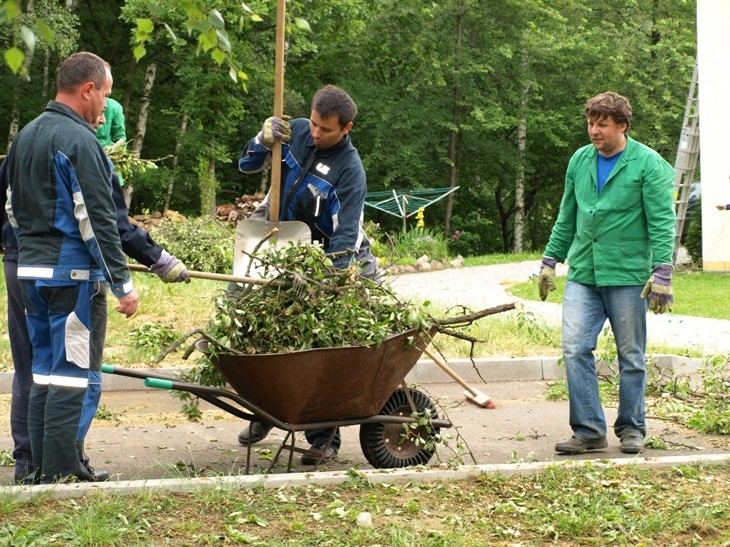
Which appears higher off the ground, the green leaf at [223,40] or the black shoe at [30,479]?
the green leaf at [223,40]

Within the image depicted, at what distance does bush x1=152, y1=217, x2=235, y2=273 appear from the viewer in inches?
597

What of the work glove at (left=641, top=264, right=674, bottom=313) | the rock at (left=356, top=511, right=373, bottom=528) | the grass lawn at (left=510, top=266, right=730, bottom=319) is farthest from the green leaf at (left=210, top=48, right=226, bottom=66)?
the grass lawn at (left=510, top=266, right=730, bottom=319)

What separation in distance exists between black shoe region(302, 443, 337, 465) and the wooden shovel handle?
47.8 inches

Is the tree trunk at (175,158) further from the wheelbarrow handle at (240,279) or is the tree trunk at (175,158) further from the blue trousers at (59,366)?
the blue trousers at (59,366)

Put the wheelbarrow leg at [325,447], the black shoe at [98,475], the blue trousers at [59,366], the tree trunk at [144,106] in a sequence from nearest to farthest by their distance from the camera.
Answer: the blue trousers at [59,366] → the black shoe at [98,475] → the wheelbarrow leg at [325,447] → the tree trunk at [144,106]

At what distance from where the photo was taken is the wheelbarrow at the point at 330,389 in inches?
196

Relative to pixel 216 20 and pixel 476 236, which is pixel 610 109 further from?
pixel 476 236

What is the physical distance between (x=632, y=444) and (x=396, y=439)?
4.75 ft

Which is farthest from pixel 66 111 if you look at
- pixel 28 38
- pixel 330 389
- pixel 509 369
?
pixel 509 369

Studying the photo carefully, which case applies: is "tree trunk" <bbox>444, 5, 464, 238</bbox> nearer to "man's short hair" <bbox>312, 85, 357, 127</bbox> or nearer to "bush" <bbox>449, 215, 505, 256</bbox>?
"bush" <bbox>449, 215, 505, 256</bbox>

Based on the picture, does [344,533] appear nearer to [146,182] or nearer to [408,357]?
[408,357]

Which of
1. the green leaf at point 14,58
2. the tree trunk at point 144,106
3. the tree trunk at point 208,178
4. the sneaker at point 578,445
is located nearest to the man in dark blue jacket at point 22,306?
the sneaker at point 578,445

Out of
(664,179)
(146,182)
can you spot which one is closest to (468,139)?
(146,182)

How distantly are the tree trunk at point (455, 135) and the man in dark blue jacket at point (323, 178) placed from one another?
73.6 feet
